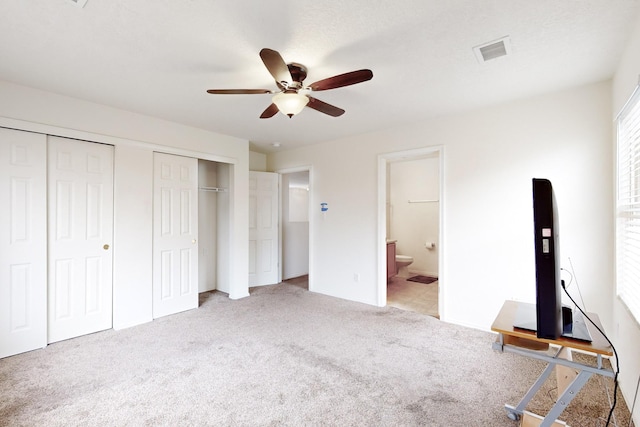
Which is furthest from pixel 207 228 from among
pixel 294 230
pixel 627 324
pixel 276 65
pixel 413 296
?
pixel 627 324

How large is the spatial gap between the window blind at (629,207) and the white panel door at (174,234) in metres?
4.27

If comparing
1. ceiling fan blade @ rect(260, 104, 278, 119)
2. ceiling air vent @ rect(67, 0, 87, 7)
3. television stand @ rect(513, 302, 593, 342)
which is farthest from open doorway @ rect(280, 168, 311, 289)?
television stand @ rect(513, 302, 593, 342)

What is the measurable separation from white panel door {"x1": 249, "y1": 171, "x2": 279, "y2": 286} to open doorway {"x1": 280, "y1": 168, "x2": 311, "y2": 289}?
0.74 ft

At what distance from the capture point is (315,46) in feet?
6.66

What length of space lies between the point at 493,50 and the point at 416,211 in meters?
4.62

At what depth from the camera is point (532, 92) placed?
9.30 feet

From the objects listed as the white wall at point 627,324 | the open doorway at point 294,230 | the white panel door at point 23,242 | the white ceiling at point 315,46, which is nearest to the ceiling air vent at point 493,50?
the white ceiling at point 315,46

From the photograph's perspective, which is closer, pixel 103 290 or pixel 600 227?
pixel 600 227

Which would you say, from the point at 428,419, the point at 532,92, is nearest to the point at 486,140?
the point at 532,92

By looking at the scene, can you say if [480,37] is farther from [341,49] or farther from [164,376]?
[164,376]

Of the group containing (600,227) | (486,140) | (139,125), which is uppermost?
(139,125)

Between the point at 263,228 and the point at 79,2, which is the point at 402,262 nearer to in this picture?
the point at 263,228

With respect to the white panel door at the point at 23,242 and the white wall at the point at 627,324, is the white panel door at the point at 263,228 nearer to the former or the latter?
the white panel door at the point at 23,242

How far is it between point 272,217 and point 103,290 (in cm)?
265
